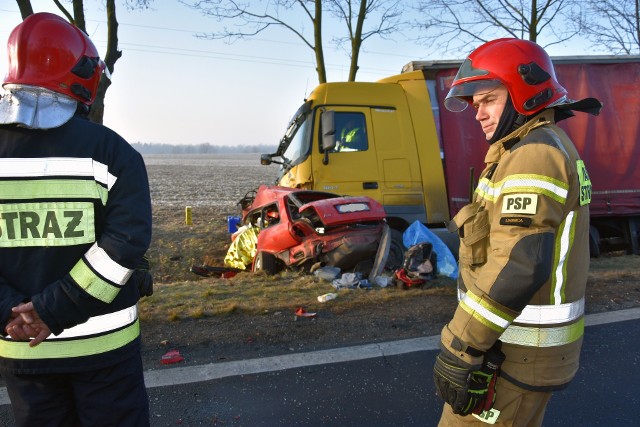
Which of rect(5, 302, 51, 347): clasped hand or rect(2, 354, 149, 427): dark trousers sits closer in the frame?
rect(5, 302, 51, 347): clasped hand

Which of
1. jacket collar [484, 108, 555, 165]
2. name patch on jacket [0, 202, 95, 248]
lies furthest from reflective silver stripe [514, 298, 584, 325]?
name patch on jacket [0, 202, 95, 248]

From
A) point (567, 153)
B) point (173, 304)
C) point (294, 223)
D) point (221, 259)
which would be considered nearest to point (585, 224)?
point (567, 153)

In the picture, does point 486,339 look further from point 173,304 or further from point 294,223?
point 294,223

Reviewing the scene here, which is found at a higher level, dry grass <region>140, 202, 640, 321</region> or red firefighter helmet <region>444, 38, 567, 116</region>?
red firefighter helmet <region>444, 38, 567, 116</region>

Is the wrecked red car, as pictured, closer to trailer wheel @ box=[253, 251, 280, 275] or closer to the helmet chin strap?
trailer wheel @ box=[253, 251, 280, 275]

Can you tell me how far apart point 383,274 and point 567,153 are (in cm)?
482

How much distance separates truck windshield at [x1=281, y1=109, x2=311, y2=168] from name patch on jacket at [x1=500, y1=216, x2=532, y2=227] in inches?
256

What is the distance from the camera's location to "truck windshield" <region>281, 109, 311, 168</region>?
826cm

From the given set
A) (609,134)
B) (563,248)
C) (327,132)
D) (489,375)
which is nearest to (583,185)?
(563,248)

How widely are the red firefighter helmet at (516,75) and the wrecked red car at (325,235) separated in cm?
446

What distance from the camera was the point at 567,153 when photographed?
1.80 metres

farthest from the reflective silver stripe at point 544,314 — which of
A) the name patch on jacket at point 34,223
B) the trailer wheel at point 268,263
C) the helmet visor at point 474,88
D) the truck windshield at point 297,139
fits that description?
the truck windshield at point 297,139

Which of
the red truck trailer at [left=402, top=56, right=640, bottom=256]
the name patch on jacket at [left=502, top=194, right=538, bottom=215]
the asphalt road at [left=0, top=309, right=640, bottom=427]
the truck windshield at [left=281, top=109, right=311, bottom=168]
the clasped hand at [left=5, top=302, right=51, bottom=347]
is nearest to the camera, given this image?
the name patch on jacket at [left=502, top=194, right=538, bottom=215]

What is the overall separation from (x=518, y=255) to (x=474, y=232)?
0.77ft
